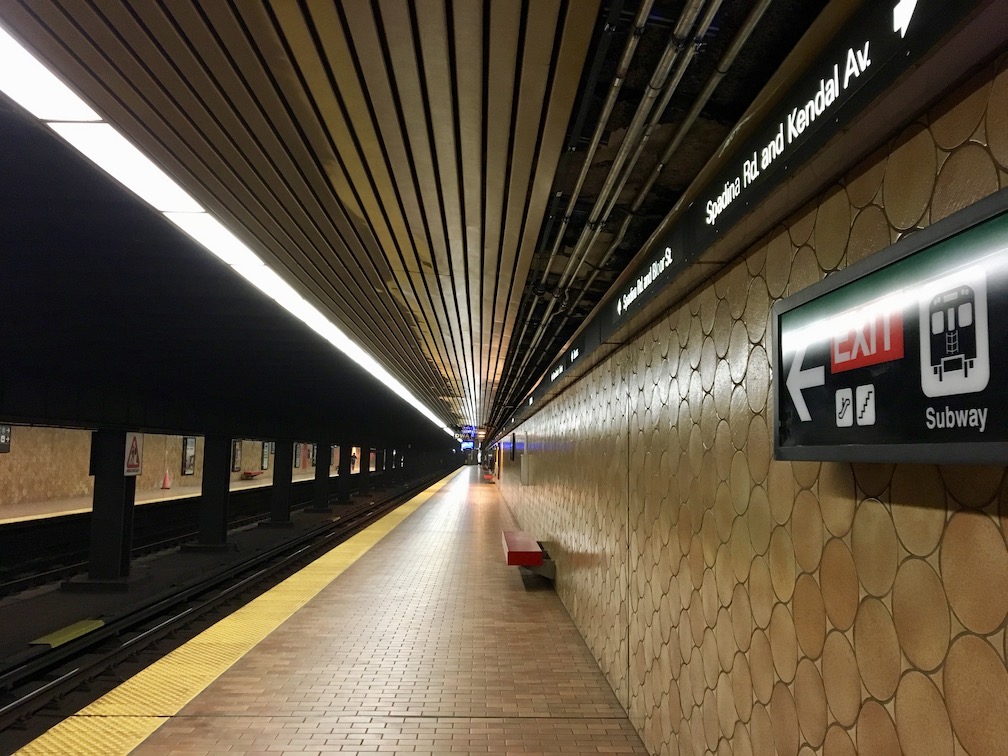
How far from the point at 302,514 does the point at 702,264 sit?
61.3ft

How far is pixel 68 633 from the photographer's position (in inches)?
242

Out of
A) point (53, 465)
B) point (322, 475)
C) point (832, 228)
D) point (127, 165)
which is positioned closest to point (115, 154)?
point (127, 165)

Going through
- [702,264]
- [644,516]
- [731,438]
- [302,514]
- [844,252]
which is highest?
[702,264]

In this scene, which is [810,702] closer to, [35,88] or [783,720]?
[783,720]

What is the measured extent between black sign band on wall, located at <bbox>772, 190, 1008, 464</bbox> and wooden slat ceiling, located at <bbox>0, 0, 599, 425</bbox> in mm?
1282

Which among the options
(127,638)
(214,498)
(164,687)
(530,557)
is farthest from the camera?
(214,498)

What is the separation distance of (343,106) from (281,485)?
14399 mm

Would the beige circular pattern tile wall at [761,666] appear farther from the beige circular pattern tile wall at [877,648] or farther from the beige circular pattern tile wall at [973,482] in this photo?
the beige circular pattern tile wall at [973,482]

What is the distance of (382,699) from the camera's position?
4.26 meters

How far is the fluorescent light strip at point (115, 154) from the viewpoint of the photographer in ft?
7.89

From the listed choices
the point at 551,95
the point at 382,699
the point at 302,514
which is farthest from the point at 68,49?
the point at 302,514

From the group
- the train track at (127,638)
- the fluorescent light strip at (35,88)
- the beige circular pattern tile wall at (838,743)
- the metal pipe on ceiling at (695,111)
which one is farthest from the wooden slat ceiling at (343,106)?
the train track at (127,638)

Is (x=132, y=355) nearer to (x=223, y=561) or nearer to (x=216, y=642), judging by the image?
(x=216, y=642)

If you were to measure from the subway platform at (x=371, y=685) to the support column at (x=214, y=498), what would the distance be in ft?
15.1
